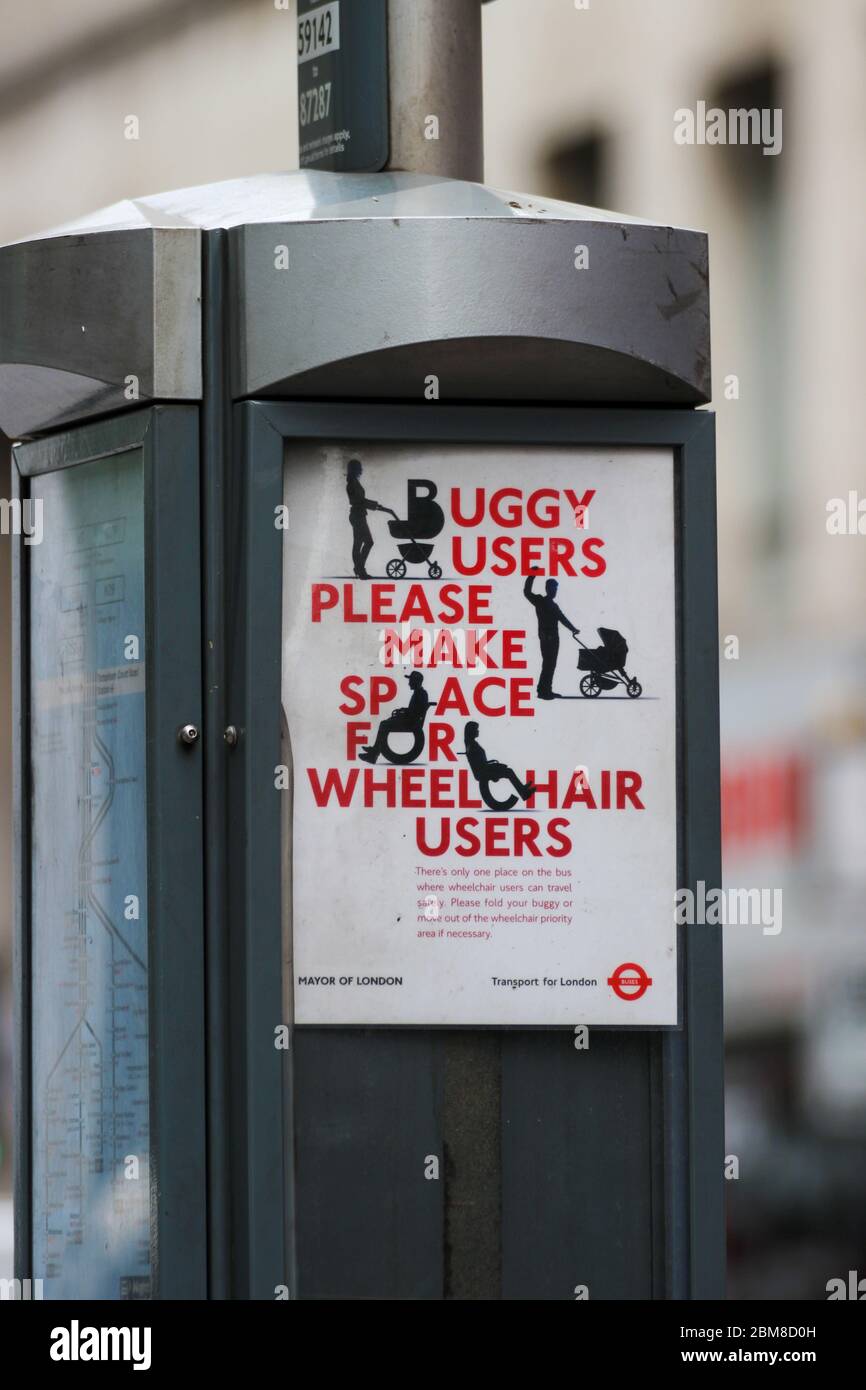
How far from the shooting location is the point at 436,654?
4.08 metres

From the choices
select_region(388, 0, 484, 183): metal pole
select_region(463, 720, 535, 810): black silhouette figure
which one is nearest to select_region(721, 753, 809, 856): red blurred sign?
select_region(388, 0, 484, 183): metal pole

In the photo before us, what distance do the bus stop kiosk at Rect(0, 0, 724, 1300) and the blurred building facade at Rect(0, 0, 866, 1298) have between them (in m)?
8.05

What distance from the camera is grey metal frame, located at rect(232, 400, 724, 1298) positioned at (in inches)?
159

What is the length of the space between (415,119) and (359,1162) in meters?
2.05

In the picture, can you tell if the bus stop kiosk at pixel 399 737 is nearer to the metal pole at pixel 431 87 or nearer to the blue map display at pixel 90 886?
the blue map display at pixel 90 886

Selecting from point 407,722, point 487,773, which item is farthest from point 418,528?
point 487,773

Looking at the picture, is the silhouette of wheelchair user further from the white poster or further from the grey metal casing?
the grey metal casing

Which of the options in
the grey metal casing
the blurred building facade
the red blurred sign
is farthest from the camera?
the red blurred sign

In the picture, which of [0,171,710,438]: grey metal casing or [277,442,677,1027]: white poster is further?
[277,442,677,1027]: white poster

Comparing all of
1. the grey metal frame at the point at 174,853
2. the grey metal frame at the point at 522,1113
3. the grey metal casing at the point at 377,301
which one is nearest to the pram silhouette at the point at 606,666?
the grey metal frame at the point at 522,1113

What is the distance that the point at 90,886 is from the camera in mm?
4281

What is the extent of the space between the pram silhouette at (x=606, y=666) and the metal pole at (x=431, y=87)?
102 centimetres

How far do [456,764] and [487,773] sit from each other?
0.20ft
